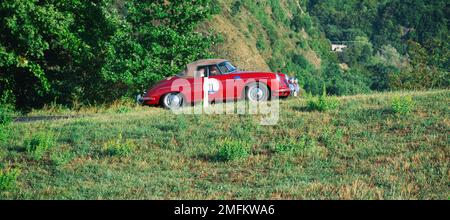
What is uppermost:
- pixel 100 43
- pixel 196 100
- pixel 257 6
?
pixel 257 6

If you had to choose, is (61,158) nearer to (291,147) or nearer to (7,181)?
(7,181)

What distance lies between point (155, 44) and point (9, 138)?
1353cm

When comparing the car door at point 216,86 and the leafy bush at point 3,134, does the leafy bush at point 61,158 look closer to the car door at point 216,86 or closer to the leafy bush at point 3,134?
the leafy bush at point 3,134

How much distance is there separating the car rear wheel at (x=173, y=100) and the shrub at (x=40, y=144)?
5.58m

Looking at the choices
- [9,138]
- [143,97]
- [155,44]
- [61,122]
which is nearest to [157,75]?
[155,44]

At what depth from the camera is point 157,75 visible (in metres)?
27.6

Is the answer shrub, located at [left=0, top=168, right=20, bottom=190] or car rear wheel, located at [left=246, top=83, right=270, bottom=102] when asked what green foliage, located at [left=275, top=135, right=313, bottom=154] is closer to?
shrub, located at [left=0, top=168, right=20, bottom=190]

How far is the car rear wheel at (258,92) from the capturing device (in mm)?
18359

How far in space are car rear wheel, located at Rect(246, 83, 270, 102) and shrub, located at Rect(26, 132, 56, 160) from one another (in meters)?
6.69

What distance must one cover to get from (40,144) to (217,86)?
6.70 m

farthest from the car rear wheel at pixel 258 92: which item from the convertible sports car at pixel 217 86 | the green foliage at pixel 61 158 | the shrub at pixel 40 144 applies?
the green foliage at pixel 61 158

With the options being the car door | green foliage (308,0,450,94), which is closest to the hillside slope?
green foliage (308,0,450,94)

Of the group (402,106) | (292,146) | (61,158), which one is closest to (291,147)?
(292,146)
